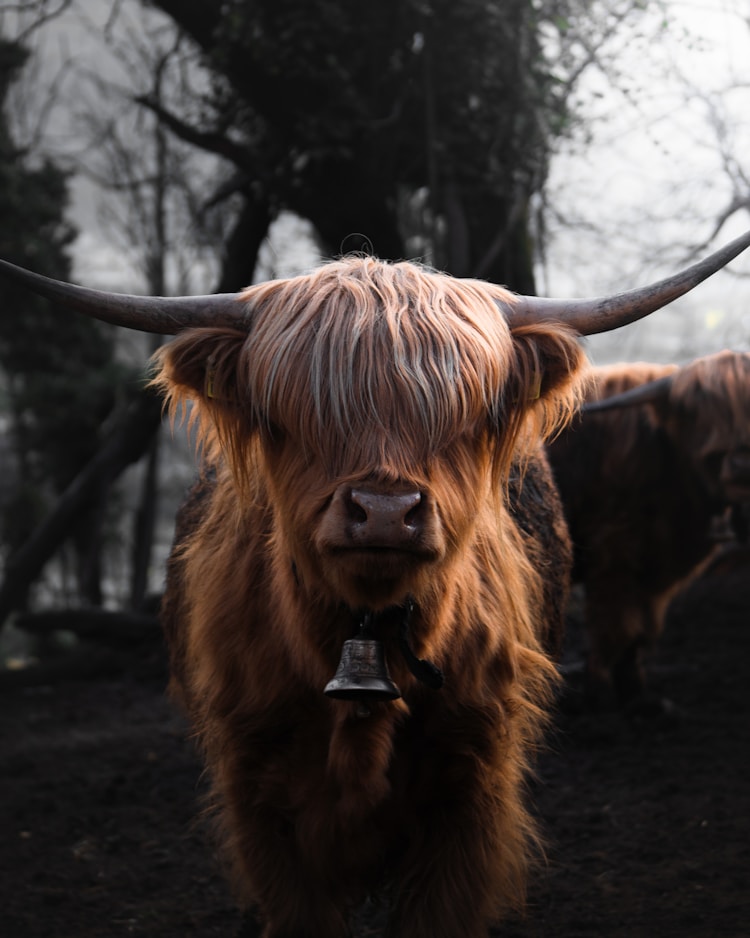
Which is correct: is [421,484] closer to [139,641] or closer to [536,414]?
[536,414]

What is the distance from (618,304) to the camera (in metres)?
1.92

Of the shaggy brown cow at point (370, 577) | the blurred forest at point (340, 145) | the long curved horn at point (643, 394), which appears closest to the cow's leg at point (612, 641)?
the long curved horn at point (643, 394)

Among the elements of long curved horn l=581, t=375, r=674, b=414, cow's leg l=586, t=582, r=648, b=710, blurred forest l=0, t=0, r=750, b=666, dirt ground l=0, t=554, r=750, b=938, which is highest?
blurred forest l=0, t=0, r=750, b=666

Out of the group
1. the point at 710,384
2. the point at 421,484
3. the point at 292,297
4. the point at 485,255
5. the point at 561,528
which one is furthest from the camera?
the point at 485,255

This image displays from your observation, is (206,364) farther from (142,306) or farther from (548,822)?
(548,822)

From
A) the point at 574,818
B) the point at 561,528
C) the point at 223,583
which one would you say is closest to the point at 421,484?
the point at 223,583

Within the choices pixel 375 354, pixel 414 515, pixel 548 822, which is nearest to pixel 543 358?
pixel 375 354

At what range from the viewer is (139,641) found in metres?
6.22

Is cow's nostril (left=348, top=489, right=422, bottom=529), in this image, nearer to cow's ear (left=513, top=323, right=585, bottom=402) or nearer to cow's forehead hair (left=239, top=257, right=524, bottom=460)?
cow's forehead hair (left=239, top=257, right=524, bottom=460)

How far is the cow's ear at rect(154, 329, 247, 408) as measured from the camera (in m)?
1.86

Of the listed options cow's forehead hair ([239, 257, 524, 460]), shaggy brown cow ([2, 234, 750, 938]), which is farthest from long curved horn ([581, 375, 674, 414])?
cow's forehead hair ([239, 257, 524, 460])

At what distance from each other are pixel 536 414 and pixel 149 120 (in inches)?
303

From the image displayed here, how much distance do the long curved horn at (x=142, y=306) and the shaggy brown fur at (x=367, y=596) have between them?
5 cm

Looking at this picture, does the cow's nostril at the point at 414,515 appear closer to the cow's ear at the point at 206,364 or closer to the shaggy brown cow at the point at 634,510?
the cow's ear at the point at 206,364
